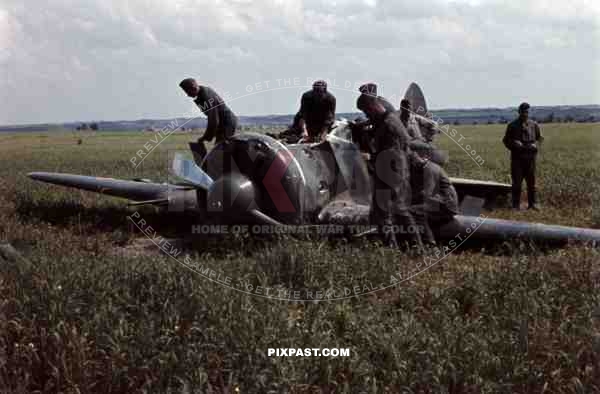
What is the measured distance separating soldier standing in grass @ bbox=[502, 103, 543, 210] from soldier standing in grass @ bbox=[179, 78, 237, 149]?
581 centimetres

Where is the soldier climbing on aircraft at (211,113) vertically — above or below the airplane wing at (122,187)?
above

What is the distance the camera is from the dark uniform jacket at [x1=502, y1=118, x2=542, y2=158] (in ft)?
37.8

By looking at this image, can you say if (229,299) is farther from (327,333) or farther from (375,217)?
(375,217)

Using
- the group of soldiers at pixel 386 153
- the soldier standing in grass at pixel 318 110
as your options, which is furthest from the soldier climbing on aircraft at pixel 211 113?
the soldier standing in grass at pixel 318 110

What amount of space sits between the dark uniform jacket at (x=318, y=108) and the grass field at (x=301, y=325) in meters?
2.71

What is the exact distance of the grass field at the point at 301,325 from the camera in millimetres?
3789

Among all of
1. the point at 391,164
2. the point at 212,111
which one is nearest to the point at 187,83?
the point at 212,111

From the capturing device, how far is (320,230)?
7488mm

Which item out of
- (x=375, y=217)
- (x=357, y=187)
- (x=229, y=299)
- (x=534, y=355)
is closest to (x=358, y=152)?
(x=357, y=187)

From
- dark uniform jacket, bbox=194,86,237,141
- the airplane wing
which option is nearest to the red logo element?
dark uniform jacket, bbox=194,86,237,141

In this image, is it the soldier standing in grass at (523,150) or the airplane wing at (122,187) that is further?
the soldier standing in grass at (523,150)

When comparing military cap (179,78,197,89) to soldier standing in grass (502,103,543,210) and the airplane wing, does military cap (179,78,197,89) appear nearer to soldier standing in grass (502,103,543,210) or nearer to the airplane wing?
the airplane wing

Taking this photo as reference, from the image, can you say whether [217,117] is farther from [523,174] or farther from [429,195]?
[523,174]

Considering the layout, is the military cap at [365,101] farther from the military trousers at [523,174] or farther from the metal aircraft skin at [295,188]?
the military trousers at [523,174]
